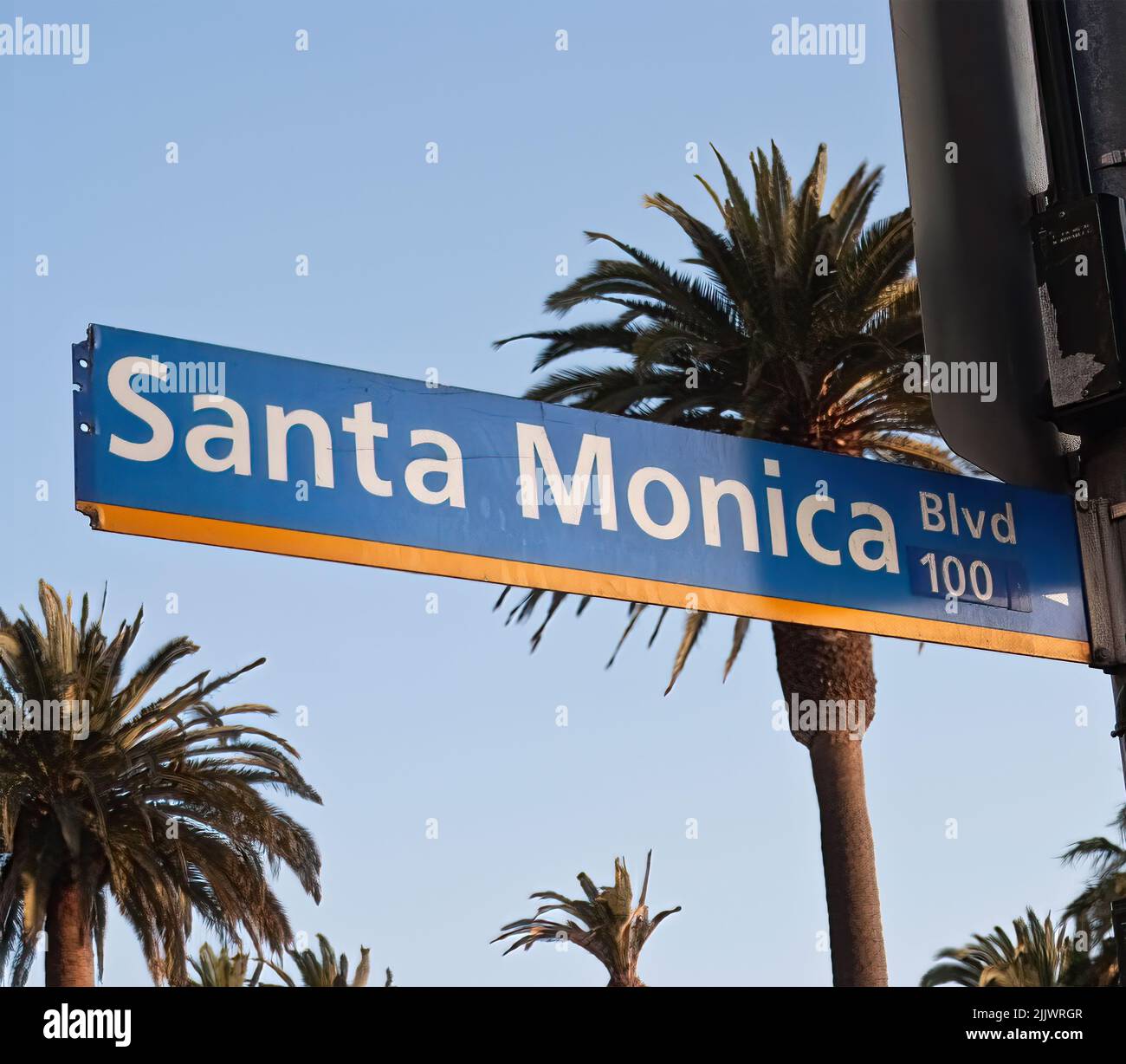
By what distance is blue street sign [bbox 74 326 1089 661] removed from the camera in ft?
8.43

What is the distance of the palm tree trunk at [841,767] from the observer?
17.2 meters

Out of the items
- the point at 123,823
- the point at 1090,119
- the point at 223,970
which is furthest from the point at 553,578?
the point at 223,970

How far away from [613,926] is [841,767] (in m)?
11.2

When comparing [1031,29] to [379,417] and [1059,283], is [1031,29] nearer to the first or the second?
[1059,283]

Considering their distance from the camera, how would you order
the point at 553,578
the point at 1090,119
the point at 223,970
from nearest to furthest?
the point at 553,578 < the point at 1090,119 < the point at 223,970

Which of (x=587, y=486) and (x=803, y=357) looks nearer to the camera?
(x=587, y=486)

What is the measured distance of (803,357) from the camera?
16859mm

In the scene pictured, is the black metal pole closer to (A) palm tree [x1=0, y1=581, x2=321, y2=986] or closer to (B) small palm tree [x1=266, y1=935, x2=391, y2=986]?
(A) palm tree [x1=0, y1=581, x2=321, y2=986]

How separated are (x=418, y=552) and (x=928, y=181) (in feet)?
4.25

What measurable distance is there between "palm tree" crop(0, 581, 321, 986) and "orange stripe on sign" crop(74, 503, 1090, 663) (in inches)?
750

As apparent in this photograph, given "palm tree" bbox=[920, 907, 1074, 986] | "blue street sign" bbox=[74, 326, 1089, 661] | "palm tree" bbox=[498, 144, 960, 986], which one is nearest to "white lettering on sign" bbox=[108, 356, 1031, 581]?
"blue street sign" bbox=[74, 326, 1089, 661]

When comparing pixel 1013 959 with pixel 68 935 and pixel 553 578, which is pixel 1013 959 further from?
pixel 553 578

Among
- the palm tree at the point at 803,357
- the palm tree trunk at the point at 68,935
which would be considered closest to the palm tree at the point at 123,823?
the palm tree trunk at the point at 68,935
